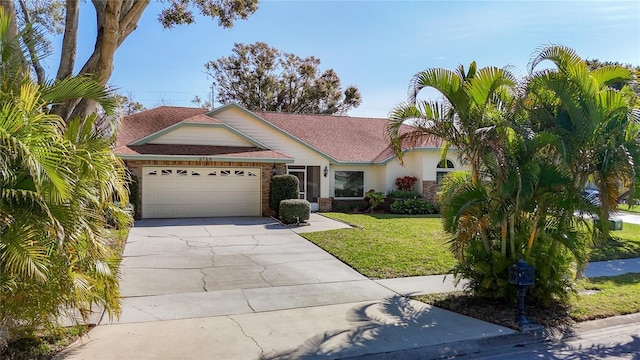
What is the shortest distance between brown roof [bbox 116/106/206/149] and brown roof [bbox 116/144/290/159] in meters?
1.24

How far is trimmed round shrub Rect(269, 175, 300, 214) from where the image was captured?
59.3 ft

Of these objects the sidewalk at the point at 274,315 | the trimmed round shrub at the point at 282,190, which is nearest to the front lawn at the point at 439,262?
the sidewalk at the point at 274,315

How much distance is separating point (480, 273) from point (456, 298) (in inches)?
29.4

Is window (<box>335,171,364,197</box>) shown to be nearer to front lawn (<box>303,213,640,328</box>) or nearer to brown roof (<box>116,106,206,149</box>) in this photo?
front lawn (<box>303,213,640,328</box>)

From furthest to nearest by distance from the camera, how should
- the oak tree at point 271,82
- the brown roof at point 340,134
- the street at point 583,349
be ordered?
the oak tree at point 271,82
the brown roof at point 340,134
the street at point 583,349

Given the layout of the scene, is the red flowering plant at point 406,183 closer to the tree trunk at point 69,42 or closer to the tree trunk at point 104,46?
the tree trunk at point 104,46

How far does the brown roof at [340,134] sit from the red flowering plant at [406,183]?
1.40m

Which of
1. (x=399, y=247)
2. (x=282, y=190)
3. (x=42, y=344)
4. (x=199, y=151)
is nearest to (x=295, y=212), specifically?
(x=282, y=190)

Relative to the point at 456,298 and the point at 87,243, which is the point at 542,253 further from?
the point at 87,243

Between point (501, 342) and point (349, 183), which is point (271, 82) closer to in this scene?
point (349, 183)

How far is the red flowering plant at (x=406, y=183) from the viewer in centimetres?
2205

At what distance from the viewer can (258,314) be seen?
6.44 meters

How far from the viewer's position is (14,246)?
3.95m

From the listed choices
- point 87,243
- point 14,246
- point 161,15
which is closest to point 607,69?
point 87,243
